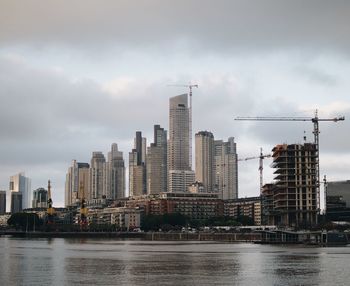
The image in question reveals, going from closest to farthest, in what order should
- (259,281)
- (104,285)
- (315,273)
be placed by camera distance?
(104,285)
(259,281)
(315,273)

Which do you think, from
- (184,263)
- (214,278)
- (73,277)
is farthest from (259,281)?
(184,263)

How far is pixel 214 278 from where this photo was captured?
82.2 m

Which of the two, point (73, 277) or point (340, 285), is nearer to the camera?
point (340, 285)

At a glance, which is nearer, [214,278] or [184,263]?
[214,278]

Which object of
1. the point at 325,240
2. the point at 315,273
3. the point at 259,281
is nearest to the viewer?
the point at 259,281

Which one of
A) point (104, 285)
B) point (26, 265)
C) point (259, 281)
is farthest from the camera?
point (26, 265)

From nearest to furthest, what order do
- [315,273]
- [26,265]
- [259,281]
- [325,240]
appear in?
[259,281]
[315,273]
[26,265]
[325,240]

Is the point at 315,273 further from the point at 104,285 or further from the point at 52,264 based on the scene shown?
the point at 52,264

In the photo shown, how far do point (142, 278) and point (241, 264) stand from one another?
29006 millimetres

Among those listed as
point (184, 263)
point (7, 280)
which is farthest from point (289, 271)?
point (7, 280)

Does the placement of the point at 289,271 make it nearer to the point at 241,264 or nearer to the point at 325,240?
the point at 241,264

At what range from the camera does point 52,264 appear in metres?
107

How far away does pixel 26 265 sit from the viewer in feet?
342

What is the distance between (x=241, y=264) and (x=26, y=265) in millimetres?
33913
